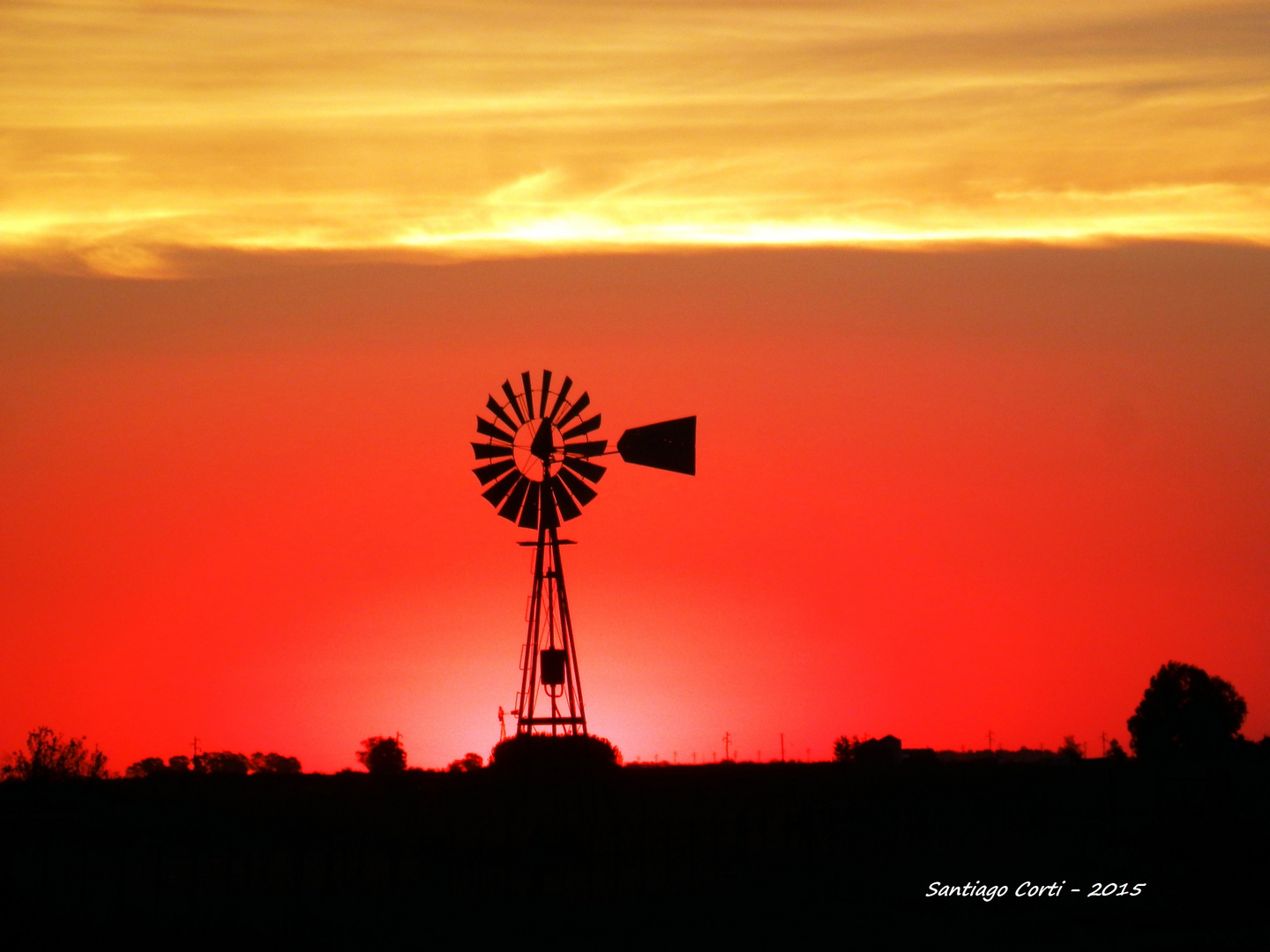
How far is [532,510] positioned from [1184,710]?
6365cm

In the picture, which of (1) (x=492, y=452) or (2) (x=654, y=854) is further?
(1) (x=492, y=452)

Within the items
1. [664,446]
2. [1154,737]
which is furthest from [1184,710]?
[664,446]

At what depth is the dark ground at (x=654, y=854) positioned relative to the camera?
3247cm

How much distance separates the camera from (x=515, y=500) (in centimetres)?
4641

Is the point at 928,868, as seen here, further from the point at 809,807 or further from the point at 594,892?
the point at 594,892

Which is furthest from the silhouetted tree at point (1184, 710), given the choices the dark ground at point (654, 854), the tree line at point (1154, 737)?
the dark ground at point (654, 854)

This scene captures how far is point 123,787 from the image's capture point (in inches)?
1608

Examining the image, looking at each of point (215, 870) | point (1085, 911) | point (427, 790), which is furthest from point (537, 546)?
point (1085, 911)

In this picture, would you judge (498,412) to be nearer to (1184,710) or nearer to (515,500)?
(515,500)

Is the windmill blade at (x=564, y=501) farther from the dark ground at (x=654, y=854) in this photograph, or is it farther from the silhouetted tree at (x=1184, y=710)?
the silhouetted tree at (x=1184, y=710)

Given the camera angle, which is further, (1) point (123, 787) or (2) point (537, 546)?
(2) point (537, 546)

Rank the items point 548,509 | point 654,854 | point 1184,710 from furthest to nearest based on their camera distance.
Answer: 1. point 1184,710
2. point 548,509
3. point 654,854

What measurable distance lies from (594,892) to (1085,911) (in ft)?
29.7

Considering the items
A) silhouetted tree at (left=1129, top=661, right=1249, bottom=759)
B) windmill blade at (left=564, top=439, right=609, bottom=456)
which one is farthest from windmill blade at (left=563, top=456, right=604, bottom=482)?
silhouetted tree at (left=1129, top=661, right=1249, bottom=759)
